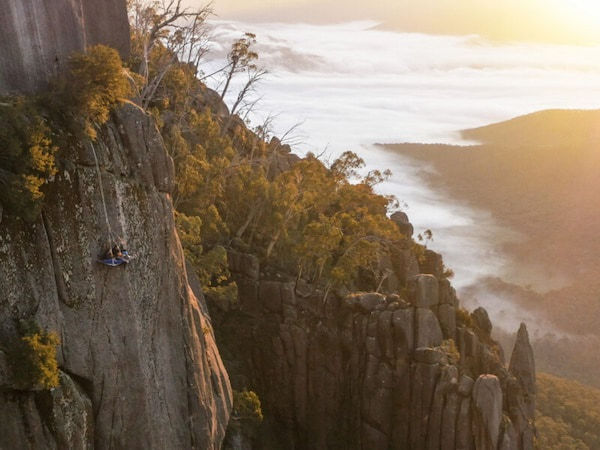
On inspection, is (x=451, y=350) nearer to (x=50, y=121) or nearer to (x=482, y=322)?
(x=482, y=322)

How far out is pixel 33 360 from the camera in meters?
19.0

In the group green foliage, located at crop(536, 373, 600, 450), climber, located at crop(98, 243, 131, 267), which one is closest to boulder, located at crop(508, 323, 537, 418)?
green foliage, located at crop(536, 373, 600, 450)

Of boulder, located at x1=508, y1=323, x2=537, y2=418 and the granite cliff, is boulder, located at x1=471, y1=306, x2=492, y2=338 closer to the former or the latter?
boulder, located at x1=508, y1=323, x2=537, y2=418

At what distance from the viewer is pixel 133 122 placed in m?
22.8

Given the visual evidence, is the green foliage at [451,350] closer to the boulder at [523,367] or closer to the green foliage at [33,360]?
the boulder at [523,367]

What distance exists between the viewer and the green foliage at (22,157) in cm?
1928

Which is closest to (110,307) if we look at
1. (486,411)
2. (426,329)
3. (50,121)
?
(50,121)

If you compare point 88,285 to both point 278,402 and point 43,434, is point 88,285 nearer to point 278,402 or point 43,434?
point 43,434

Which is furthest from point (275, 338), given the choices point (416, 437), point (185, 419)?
point (185, 419)

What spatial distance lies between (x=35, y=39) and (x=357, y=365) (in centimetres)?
2887

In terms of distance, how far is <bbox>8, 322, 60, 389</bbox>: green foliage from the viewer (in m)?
19.0

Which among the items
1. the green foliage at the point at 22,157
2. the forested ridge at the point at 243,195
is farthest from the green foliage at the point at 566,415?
the green foliage at the point at 22,157

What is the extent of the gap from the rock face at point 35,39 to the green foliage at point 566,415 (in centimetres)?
6457

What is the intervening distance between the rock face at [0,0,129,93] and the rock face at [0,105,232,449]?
9.40ft
